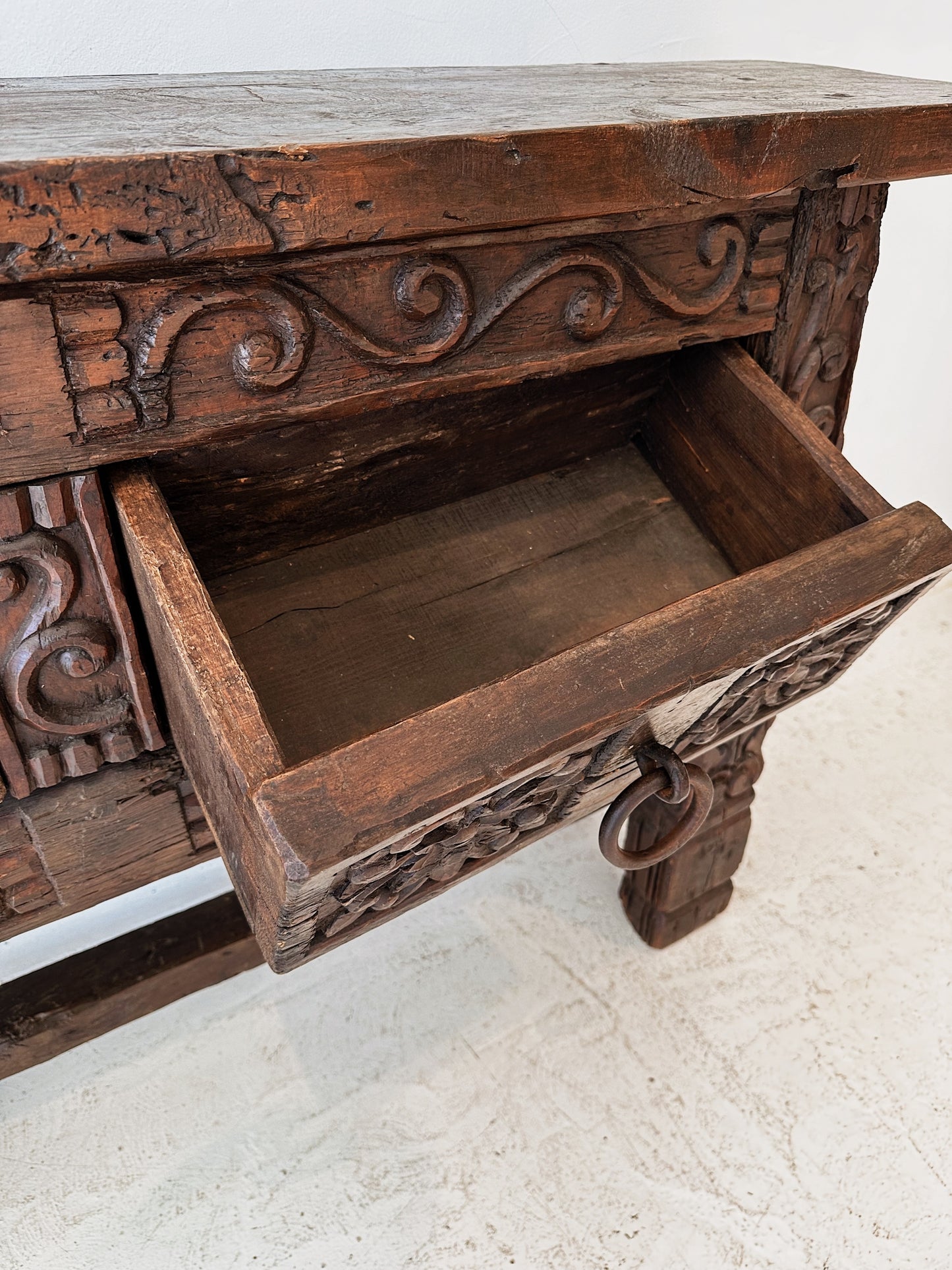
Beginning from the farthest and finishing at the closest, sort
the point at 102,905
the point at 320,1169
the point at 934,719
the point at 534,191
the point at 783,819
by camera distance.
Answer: the point at 934,719, the point at 783,819, the point at 102,905, the point at 320,1169, the point at 534,191

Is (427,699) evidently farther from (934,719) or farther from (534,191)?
(934,719)

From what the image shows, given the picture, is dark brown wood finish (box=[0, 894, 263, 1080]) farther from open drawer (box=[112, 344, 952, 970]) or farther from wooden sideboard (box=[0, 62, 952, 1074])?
open drawer (box=[112, 344, 952, 970])

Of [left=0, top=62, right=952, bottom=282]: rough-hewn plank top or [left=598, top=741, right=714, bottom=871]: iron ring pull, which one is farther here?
[left=598, top=741, right=714, bottom=871]: iron ring pull

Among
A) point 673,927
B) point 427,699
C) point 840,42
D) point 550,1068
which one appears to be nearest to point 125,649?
point 427,699

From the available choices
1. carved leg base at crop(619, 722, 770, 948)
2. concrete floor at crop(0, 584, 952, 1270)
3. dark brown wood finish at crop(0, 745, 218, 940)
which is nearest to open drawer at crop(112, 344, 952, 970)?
dark brown wood finish at crop(0, 745, 218, 940)

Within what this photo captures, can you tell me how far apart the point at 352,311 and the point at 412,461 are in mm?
229

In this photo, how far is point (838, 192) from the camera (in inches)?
34.4

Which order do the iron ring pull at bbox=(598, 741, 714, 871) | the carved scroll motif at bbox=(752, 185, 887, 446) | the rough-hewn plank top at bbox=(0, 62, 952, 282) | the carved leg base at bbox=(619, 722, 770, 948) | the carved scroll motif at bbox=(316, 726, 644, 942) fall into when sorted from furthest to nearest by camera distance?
the carved leg base at bbox=(619, 722, 770, 948) → the carved scroll motif at bbox=(752, 185, 887, 446) → the iron ring pull at bbox=(598, 741, 714, 871) → the carved scroll motif at bbox=(316, 726, 644, 942) → the rough-hewn plank top at bbox=(0, 62, 952, 282)

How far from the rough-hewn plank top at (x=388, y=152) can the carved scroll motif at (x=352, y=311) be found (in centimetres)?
4

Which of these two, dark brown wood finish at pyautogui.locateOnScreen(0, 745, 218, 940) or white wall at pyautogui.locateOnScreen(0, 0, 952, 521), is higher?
white wall at pyautogui.locateOnScreen(0, 0, 952, 521)

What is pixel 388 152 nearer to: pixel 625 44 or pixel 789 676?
pixel 789 676

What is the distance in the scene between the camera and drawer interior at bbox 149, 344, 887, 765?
2.64 ft

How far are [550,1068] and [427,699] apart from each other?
686 mm

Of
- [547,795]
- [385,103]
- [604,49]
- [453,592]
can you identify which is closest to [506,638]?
[453,592]
